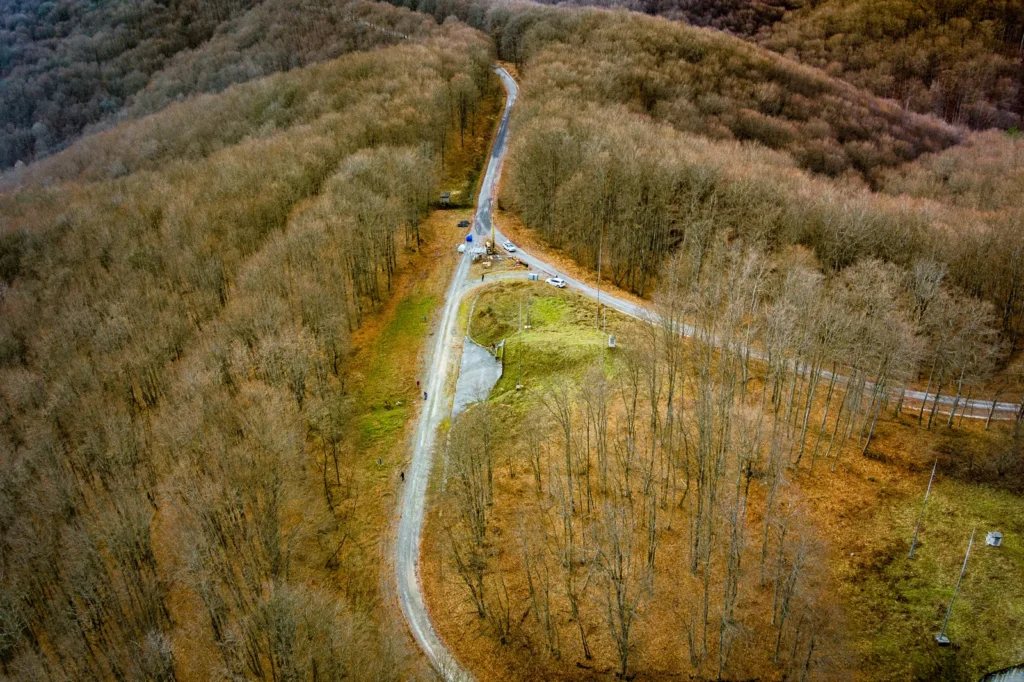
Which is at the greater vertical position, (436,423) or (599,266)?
(599,266)

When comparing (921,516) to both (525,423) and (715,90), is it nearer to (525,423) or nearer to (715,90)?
(525,423)

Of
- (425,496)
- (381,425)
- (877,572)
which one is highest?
(877,572)

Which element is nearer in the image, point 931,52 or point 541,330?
point 541,330

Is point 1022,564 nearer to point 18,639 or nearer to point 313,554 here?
point 313,554

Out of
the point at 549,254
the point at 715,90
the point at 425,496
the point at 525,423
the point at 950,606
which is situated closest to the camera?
the point at 950,606

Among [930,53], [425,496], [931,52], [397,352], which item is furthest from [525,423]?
[931,52]

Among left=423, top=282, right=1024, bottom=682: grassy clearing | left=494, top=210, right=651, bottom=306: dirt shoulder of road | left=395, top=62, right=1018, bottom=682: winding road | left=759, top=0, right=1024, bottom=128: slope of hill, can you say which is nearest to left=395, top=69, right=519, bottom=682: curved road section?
left=395, top=62, right=1018, bottom=682: winding road

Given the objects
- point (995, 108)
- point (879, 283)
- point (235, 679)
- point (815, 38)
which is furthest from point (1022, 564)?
point (815, 38)

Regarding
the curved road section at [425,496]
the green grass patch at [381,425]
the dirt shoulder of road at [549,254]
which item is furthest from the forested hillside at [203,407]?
the dirt shoulder of road at [549,254]
